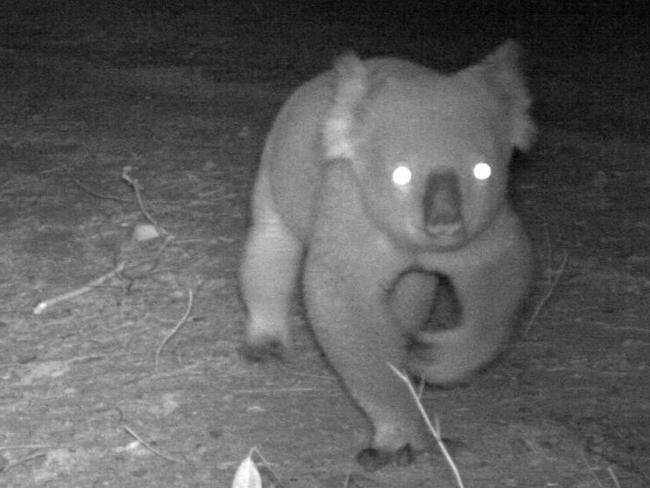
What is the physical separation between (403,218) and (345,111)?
11.7 inches

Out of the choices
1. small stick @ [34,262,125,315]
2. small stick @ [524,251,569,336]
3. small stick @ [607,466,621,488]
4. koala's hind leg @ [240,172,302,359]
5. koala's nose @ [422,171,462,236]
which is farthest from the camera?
small stick @ [34,262,125,315]

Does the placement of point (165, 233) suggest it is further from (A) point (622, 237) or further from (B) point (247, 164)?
(A) point (622, 237)

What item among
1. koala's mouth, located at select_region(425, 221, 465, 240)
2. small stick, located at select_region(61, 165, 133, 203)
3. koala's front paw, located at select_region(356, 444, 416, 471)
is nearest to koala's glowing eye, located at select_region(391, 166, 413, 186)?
koala's mouth, located at select_region(425, 221, 465, 240)

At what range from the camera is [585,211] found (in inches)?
181

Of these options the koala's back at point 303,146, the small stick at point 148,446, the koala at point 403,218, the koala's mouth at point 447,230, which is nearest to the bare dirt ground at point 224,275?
the small stick at point 148,446

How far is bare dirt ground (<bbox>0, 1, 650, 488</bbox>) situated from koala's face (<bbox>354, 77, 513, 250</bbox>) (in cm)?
60

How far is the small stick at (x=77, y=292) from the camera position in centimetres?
396

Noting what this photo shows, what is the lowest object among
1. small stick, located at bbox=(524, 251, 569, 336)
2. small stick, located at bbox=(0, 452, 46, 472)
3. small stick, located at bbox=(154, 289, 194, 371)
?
small stick, located at bbox=(154, 289, 194, 371)

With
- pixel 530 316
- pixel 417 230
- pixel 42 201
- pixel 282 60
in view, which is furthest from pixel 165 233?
pixel 282 60

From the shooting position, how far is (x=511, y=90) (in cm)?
304

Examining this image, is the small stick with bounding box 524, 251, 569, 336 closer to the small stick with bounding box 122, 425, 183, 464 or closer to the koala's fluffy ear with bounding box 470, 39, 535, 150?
the koala's fluffy ear with bounding box 470, 39, 535, 150

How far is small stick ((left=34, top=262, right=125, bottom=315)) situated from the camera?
3.96 meters

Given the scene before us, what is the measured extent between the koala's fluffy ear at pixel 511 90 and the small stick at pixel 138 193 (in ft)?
5.52

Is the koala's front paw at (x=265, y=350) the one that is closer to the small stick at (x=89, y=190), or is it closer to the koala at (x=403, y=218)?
the koala at (x=403, y=218)
